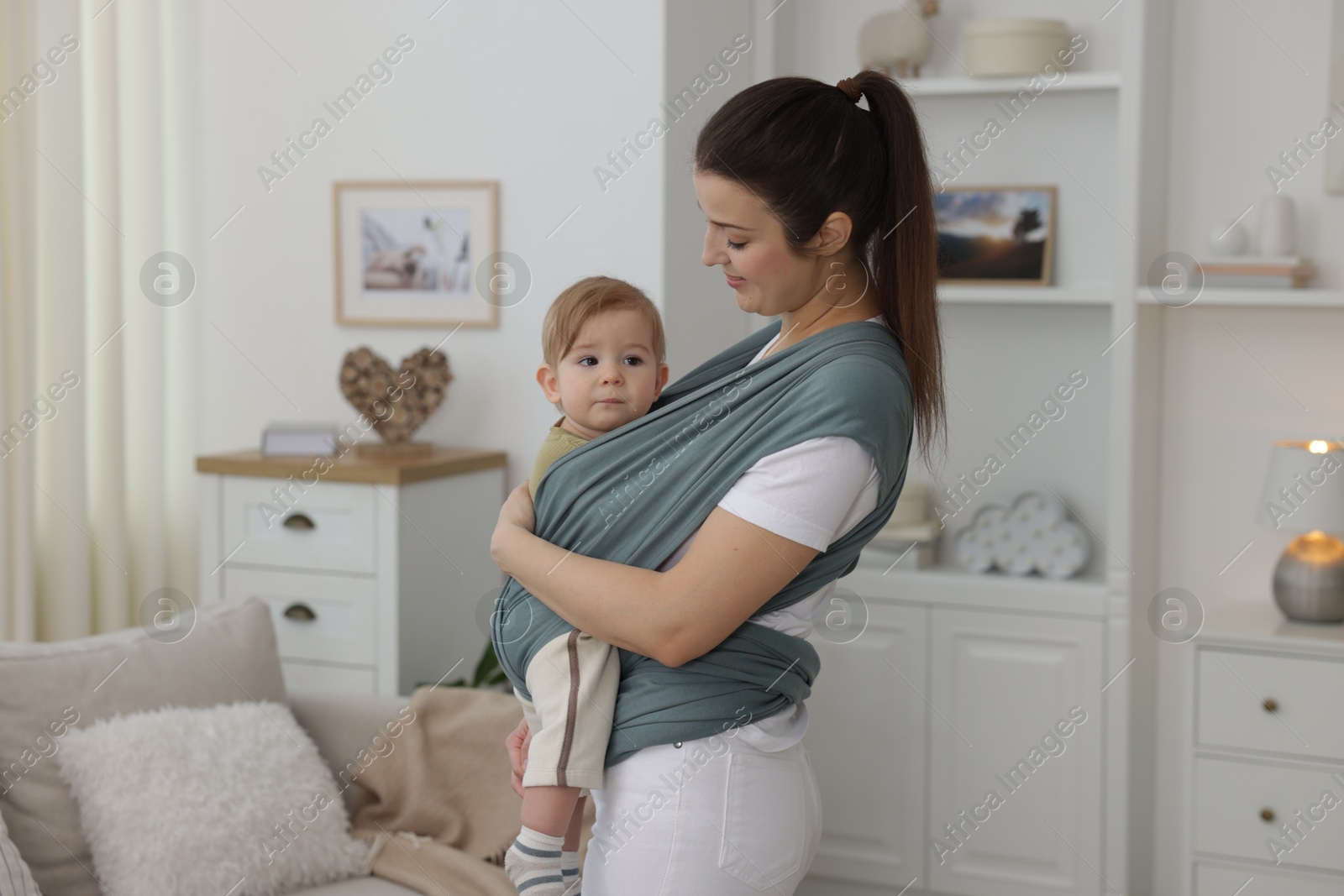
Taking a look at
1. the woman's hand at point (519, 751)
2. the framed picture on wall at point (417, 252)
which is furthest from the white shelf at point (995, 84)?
the woman's hand at point (519, 751)

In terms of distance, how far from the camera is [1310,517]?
261cm

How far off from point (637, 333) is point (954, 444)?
6.04ft

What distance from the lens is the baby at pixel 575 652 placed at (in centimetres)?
125

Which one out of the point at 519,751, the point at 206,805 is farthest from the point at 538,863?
the point at 206,805

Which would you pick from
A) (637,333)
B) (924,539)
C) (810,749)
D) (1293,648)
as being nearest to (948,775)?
(810,749)

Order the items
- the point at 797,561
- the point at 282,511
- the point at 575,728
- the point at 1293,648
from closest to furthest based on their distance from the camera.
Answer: the point at 797,561
the point at 575,728
the point at 1293,648
the point at 282,511

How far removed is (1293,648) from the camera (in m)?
2.50

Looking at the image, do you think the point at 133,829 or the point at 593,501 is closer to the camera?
the point at 593,501

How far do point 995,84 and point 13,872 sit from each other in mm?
2485

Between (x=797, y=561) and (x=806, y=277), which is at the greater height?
(x=806, y=277)

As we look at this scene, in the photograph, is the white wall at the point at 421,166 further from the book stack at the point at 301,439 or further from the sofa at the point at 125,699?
the sofa at the point at 125,699

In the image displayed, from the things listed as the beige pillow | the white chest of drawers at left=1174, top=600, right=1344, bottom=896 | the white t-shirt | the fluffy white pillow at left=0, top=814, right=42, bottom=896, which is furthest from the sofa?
the white chest of drawers at left=1174, top=600, right=1344, bottom=896

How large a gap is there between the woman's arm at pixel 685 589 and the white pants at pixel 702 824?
12 centimetres

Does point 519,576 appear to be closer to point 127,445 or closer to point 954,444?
point 954,444
